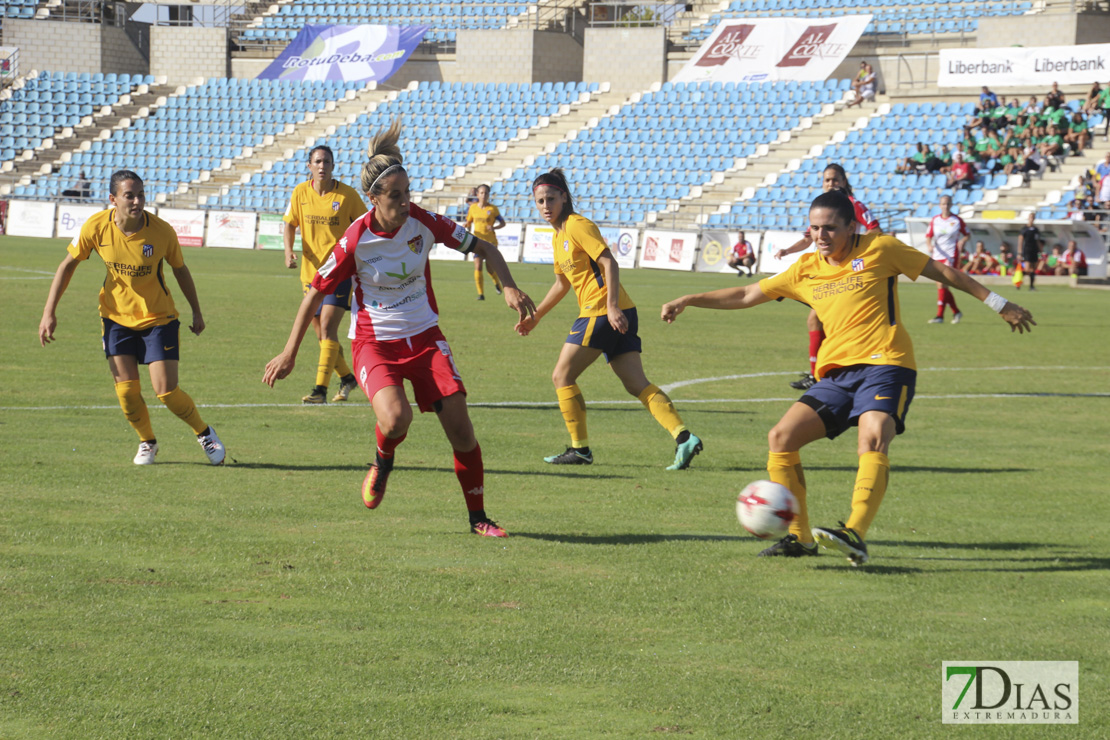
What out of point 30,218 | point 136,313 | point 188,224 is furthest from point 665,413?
point 30,218

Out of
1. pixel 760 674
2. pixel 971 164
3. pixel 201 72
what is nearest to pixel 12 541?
pixel 760 674

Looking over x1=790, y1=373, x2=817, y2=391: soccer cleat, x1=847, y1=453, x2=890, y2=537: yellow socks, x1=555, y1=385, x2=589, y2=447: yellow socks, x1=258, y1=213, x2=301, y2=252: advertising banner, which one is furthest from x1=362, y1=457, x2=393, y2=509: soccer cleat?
x1=258, y1=213, x2=301, y2=252: advertising banner

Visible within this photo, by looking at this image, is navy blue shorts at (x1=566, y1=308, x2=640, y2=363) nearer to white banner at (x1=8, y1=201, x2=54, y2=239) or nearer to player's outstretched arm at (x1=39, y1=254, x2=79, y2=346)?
player's outstretched arm at (x1=39, y1=254, x2=79, y2=346)

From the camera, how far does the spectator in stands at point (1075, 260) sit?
31.6 metres

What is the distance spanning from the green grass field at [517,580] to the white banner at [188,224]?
1167 inches

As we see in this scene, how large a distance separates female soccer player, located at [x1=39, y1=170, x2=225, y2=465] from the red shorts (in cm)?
219

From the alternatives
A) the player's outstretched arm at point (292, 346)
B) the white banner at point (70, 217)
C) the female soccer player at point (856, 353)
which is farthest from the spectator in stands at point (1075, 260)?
the white banner at point (70, 217)

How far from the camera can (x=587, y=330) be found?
902cm

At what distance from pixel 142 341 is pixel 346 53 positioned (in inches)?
1778

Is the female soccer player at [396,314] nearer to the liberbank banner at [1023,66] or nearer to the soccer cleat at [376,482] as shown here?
the soccer cleat at [376,482]

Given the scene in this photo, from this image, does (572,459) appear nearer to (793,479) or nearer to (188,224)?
(793,479)

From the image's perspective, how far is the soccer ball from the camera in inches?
235

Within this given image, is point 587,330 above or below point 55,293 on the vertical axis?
below

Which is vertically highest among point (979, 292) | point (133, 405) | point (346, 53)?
point (346, 53)
